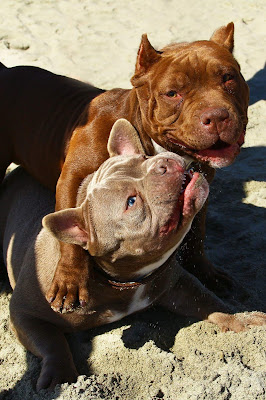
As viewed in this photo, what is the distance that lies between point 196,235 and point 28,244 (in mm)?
1271

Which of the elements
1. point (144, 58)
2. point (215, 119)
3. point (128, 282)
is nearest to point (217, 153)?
point (215, 119)

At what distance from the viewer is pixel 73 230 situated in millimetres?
3902

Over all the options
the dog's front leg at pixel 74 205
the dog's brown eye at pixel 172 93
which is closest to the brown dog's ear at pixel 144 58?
the dog's brown eye at pixel 172 93

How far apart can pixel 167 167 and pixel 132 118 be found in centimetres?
90

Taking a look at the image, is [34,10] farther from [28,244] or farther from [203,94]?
[203,94]

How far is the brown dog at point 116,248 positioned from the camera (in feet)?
12.1

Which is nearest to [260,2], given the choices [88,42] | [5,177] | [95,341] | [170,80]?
[88,42]

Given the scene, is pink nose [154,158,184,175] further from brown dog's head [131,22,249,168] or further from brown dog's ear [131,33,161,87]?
brown dog's ear [131,33,161,87]

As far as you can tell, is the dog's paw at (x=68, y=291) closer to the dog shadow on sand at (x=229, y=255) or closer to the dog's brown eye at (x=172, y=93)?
the dog shadow on sand at (x=229, y=255)

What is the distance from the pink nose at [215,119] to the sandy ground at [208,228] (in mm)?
1420

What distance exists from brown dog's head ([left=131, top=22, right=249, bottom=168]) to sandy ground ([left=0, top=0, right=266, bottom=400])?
4.07 ft

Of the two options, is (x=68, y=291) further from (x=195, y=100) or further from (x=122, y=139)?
(x=195, y=100)

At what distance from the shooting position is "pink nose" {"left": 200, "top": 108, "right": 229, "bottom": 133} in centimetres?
382

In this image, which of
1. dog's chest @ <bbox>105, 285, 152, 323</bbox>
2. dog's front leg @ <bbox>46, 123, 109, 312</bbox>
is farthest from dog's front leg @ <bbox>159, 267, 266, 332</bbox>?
dog's front leg @ <bbox>46, 123, 109, 312</bbox>
